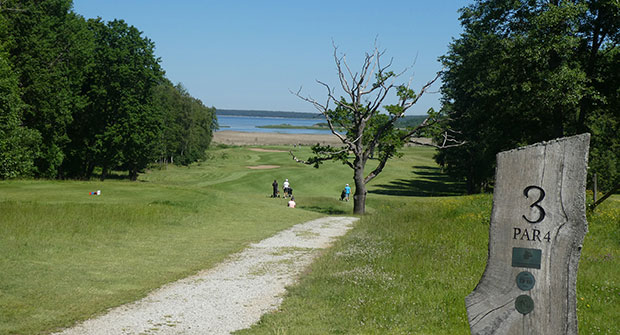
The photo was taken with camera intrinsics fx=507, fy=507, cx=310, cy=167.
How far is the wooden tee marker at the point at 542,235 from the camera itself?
3842mm

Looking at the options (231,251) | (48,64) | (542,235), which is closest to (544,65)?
(231,251)

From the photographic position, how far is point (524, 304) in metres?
3.90

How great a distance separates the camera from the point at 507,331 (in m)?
3.93

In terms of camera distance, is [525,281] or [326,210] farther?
[326,210]

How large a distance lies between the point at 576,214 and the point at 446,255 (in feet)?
32.2

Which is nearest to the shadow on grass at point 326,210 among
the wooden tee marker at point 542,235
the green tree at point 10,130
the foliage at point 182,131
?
the green tree at point 10,130

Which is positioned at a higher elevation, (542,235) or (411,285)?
(542,235)

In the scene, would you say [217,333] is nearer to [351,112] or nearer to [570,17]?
[570,17]

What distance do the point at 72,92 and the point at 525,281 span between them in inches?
1900

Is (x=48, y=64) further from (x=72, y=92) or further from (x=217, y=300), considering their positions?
(x=217, y=300)

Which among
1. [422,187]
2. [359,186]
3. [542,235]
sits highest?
[542,235]

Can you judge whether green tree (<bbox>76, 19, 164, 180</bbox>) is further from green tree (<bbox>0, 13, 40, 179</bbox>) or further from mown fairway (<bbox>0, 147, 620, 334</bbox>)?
mown fairway (<bbox>0, 147, 620, 334</bbox>)

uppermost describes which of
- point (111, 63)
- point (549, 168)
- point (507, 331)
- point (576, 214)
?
point (111, 63)

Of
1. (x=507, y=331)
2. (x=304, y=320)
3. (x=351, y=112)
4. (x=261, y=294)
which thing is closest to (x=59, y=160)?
(x=351, y=112)
